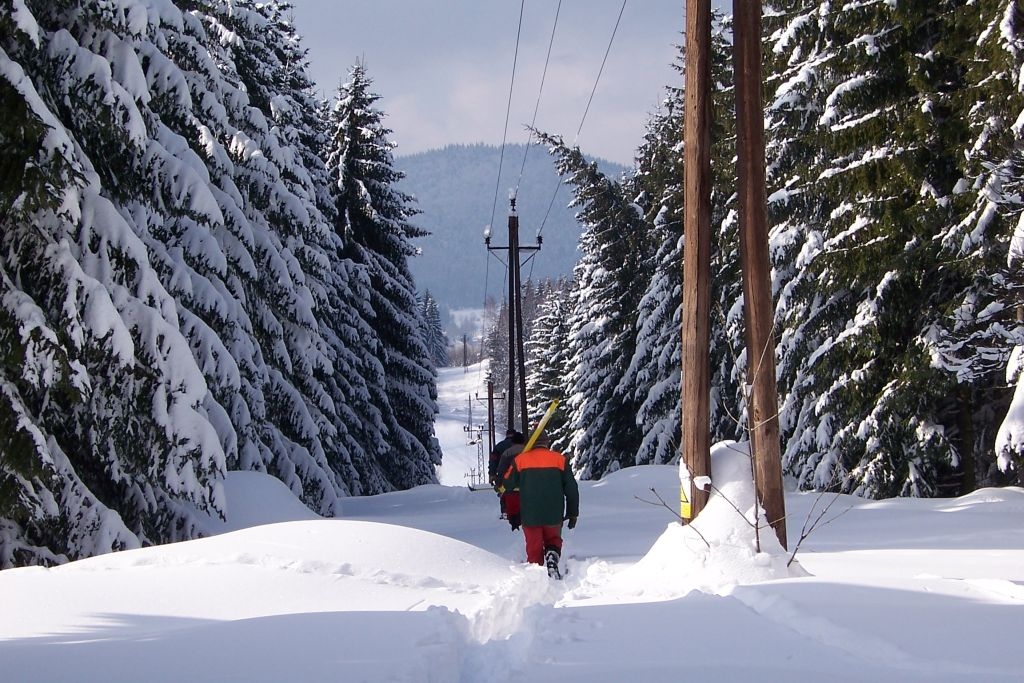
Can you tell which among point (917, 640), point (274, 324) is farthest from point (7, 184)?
point (274, 324)

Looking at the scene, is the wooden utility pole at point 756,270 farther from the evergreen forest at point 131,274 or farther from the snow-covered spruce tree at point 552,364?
the snow-covered spruce tree at point 552,364

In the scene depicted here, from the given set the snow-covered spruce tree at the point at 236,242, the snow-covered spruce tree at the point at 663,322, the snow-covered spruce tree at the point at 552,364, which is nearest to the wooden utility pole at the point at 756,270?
the snow-covered spruce tree at the point at 236,242

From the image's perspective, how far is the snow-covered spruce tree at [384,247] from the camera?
31.1 metres

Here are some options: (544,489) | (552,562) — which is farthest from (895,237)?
(552,562)

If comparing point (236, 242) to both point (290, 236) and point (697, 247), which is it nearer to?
point (290, 236)

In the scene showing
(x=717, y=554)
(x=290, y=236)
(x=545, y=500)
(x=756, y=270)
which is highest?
(x=290, y=236)

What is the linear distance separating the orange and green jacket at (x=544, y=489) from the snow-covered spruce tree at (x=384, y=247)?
19.7m

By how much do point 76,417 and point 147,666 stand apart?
19.9ft

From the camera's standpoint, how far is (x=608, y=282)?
35.0m

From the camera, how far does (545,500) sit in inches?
407

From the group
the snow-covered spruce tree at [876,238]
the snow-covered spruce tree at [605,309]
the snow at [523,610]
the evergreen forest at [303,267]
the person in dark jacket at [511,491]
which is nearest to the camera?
the snow at [523,610]

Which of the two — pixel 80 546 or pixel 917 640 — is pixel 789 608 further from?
pixel 80 546

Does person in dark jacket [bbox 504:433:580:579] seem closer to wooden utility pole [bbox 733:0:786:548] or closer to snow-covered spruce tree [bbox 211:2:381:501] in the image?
wooden utility pole [bbox 733:0:786:548]

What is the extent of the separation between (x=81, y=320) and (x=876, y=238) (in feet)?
40.3
